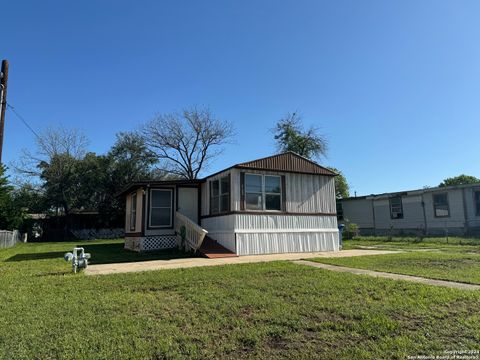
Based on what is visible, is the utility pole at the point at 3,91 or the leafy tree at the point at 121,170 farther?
the leafy tree at the point at 121,170

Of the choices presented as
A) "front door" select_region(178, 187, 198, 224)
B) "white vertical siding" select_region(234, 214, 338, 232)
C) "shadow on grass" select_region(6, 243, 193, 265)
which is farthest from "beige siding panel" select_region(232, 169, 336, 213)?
"shadow on grass" select_region(6, 243, 193, 265)

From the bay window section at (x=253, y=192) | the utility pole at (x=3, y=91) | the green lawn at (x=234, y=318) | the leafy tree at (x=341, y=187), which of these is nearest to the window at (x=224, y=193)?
the bay window section at (x=253, y=192)

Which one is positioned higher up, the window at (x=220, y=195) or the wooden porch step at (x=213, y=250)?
the window at (x=220, y=195)

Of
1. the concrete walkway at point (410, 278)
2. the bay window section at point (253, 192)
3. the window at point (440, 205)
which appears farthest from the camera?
the window at point (440, 205)

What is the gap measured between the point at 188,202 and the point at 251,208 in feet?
12.5

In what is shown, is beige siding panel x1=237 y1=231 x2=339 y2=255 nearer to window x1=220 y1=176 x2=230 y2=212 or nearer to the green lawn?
window x1=220 y1=176 x2=230 y2=212

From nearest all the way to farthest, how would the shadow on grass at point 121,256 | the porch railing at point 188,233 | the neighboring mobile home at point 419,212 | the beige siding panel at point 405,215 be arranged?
the shadow on grass at point 121,256
the porch railing at point 188,233
the neighboring mobile home at point 419,212
the beige siding panel at point 405,215

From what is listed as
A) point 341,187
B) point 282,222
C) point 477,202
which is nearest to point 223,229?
point 282,222

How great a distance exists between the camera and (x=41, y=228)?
111 ft

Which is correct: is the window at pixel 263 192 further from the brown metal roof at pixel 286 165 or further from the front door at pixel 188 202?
the front door at pixel 188 202

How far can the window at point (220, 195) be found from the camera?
44.8ft

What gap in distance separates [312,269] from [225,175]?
19.8ft

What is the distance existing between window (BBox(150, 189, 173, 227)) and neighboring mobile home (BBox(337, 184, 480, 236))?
15.4 m

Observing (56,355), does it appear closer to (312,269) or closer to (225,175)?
(312,269)
